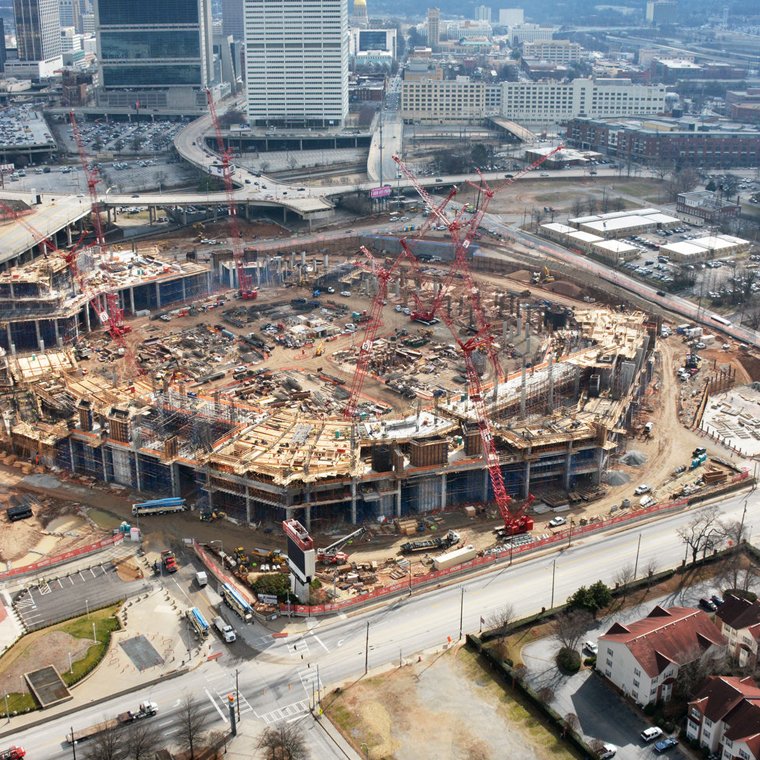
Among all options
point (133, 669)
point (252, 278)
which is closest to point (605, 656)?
point (133, 669)

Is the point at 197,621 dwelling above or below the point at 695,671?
below

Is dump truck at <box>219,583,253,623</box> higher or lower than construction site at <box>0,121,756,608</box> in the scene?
lower

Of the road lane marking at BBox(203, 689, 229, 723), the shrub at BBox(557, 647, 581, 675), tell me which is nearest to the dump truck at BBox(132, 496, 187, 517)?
the road lane marking at BBox(203, 689, 229, 723)

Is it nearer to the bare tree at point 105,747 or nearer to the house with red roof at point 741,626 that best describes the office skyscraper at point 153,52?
the house with red roof at point 741,626

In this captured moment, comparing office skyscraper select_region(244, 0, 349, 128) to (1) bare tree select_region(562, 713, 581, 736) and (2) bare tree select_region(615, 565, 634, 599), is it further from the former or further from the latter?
(1) bare tree select_region(562, 713, 581, 736)

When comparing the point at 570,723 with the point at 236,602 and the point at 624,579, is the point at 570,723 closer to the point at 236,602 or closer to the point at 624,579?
the point at 624,579

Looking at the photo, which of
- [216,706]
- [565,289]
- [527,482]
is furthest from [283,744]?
[565,289]
